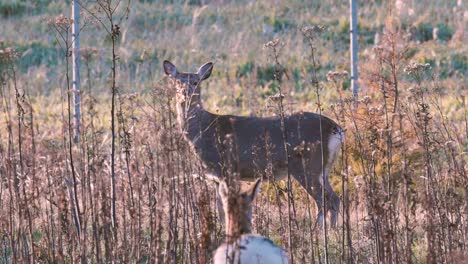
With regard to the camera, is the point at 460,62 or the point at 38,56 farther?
the point at 38,56

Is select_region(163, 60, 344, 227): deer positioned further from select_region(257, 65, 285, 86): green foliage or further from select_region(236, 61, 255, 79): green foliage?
select_region(236, 61, 255, 79): green foliage

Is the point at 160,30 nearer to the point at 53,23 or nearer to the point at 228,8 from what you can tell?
the point at 228,8

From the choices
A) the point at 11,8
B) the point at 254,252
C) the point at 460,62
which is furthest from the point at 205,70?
the point at 11,8

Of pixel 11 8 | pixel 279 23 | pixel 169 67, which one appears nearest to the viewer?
pixel 169 67

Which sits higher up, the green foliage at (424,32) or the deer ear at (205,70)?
the green foliage at (424,32)

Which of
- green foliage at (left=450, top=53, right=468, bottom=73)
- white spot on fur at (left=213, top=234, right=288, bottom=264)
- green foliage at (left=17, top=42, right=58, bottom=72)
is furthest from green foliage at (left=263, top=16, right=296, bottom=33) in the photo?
white spot on fur at (left=213, top=234, right=288, bottom=264)

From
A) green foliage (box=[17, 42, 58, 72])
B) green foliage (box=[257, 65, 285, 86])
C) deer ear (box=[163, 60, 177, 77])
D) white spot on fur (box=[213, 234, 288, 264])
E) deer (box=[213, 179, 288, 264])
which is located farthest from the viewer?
green foliage (box=[17, 42, 58, 72])

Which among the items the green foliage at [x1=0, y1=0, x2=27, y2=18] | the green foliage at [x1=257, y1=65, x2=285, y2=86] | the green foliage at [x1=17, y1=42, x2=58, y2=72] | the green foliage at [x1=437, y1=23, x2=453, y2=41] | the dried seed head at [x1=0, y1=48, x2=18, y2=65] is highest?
the green foliage at [x1=0, y1=0, x2=27, y2=18]

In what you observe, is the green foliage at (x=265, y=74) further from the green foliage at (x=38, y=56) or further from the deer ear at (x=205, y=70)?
the deer ear at (x=205, y=70)

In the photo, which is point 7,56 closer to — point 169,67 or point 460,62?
point 169,67

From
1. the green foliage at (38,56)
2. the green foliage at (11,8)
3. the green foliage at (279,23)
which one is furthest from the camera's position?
the green foliage at (11,8)

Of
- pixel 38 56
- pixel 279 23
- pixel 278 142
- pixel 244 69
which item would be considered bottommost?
pixel 278 142

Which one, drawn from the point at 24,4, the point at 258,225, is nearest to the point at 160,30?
the point at 24,4

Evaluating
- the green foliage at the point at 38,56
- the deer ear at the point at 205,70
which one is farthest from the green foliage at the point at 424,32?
the deer ear at the point at 205,70
